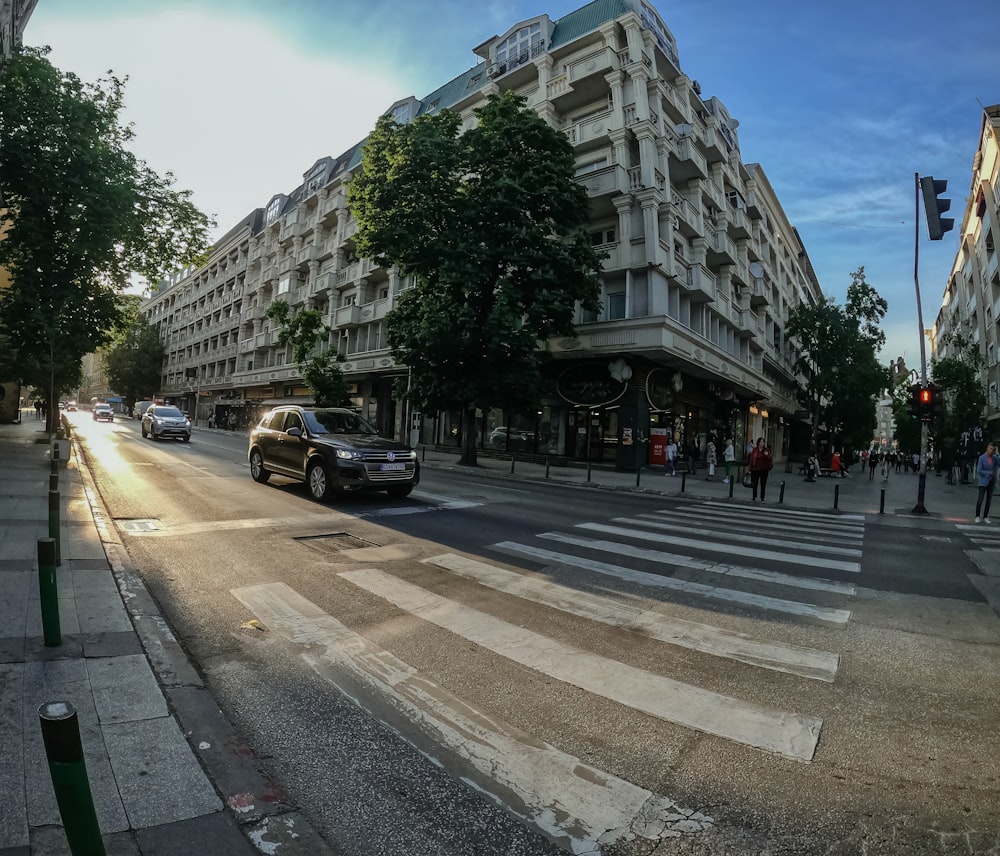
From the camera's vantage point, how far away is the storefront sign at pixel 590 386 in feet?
78.8

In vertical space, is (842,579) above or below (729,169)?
below

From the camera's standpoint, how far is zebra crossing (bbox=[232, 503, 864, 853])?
8.03 ft

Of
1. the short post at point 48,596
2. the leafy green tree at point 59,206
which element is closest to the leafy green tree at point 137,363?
the leafy green tree at point 59,206

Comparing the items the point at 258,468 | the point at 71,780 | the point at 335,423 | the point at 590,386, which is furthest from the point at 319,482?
the point at 590,386

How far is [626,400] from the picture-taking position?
23.4 m

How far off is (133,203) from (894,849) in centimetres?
2459

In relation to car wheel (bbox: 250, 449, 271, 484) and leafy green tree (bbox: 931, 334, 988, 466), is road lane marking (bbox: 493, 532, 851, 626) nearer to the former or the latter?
car wheel (bbox: 250, 449, 271, 484)

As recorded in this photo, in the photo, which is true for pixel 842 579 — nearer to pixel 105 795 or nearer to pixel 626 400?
pixel 105 795

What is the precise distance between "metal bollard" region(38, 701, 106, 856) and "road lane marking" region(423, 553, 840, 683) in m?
Answer: 3.83

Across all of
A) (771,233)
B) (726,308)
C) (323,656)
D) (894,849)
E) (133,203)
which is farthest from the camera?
(771,233)

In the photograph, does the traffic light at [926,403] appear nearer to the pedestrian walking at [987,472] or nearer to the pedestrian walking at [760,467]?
the pedestrian walking at [987,472]

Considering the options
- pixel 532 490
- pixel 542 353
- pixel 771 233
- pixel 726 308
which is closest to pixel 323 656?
pixel 532 490

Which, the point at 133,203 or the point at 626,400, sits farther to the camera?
the point at 626,400

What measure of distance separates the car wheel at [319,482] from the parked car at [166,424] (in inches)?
762
